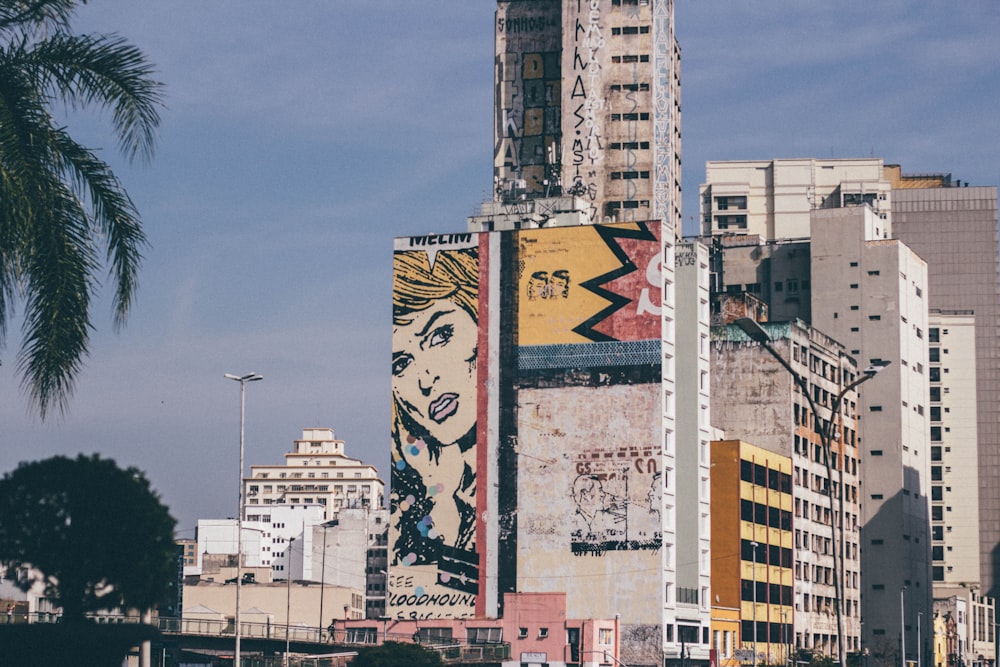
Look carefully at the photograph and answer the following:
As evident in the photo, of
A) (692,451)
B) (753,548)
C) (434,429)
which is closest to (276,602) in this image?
(434,429)

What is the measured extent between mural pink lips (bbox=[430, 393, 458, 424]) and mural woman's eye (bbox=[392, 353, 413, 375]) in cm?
472

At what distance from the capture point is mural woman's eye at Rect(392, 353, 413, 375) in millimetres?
139125

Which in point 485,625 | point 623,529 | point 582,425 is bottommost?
point 485,625

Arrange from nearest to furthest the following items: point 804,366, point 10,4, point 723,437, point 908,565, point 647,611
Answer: point 10,4 → point 647,611 → point 723,437 → point 804,366 → point 908,565

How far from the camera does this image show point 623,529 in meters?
127

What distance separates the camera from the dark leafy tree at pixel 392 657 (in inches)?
3986

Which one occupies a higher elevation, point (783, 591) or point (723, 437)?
point (723, 437)

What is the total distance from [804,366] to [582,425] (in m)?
39.8

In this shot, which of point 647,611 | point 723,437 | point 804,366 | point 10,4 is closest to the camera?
point 10,4

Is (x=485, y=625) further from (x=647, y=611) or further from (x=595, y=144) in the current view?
(x=595, y=144)

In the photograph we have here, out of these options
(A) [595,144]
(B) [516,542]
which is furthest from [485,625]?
(A) [595,144]

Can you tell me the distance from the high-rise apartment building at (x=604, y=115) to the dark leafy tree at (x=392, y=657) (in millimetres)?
72425

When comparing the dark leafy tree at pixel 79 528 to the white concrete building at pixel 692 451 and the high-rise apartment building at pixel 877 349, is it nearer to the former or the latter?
the white concrete building at pixel 692 451

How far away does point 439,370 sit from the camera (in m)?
137
